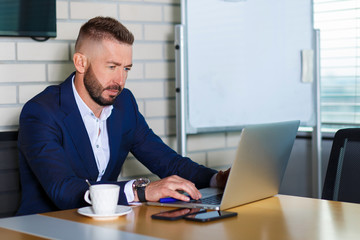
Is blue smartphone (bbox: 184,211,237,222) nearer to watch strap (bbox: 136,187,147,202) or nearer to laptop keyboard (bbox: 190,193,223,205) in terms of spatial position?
laptop keyboard (bbox: 190,193,223,205)

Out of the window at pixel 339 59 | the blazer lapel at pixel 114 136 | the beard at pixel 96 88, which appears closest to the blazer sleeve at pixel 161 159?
the blazer lapel at pixel 114 136

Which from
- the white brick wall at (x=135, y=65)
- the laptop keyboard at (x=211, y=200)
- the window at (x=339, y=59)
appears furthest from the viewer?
the window at (x=339, y=59)

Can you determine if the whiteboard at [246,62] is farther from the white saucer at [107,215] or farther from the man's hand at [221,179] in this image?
the white saucer at [107,215]

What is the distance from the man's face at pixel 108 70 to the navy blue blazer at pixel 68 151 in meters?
0.10

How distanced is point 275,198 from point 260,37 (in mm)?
1504

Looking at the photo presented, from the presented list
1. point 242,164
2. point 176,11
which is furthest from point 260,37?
point 242,164

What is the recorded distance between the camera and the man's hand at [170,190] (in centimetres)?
167

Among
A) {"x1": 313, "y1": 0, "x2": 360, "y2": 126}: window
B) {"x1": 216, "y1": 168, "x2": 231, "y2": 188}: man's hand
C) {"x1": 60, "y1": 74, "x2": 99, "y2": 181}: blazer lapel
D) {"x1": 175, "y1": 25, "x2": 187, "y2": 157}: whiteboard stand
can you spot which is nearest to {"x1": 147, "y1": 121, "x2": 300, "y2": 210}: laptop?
{"x1": 216, "y1": 168, "x2": 231, "y2": 188}: man's hand

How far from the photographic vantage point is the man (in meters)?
1.98

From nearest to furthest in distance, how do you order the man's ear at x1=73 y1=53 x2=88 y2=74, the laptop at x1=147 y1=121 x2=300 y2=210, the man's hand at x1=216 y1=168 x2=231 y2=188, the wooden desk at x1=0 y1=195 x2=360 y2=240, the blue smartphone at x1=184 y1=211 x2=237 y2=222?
1. the wooden desk at x1=0 y1=195 x2=360 y2=240
2. the blue smartphone at x1=184 y1=211 x2=237 y2=222
3. the laptop at x1=147 y1=121 x2=300 y2=210
4. the man's hand at x1=216 y1=168 x2=231 y2=188
5. the man's ear at x1=73 y1=53 x2=88 y2=74

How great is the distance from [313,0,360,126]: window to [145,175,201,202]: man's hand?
2035 mm

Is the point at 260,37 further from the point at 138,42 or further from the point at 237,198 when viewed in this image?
the point at 237,198

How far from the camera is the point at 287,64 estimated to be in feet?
10.7

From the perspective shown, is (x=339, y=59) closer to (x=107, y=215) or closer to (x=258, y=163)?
(x=258, y=163)
